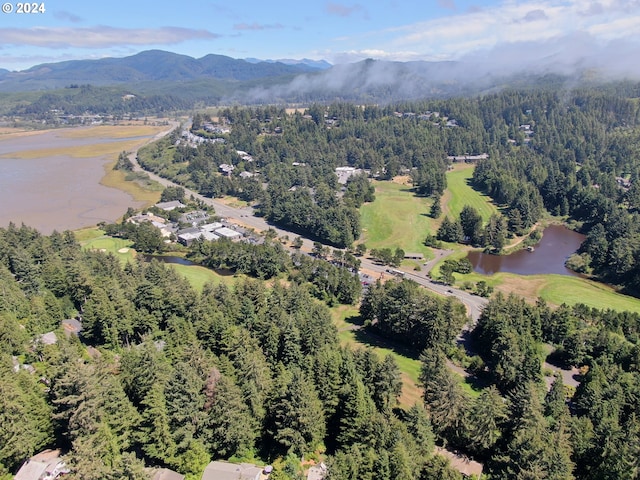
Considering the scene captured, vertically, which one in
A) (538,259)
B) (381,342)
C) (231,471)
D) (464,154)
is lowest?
(538,259)

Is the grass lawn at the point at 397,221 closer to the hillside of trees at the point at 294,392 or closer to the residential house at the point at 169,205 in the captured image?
the hillside of trees at the point at 294,392

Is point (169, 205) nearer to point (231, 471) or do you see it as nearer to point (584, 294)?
point (231, 471)

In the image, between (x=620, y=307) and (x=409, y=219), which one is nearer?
(x=620, y=307)

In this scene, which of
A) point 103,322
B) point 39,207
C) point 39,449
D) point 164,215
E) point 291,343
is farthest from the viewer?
point 39,207

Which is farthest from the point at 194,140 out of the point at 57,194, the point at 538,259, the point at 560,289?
the point at 560,289

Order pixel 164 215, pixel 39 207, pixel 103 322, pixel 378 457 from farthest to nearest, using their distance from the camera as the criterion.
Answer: pixel 39 207 < pixel 164 215 < pixel 103 322 < pixel 378 457

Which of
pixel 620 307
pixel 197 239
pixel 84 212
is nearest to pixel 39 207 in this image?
pixel 84 212

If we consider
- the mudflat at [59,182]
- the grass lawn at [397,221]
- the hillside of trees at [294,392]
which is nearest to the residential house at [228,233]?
the grass lawn at [397,221]

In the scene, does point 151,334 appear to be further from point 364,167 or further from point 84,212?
point 364,167
